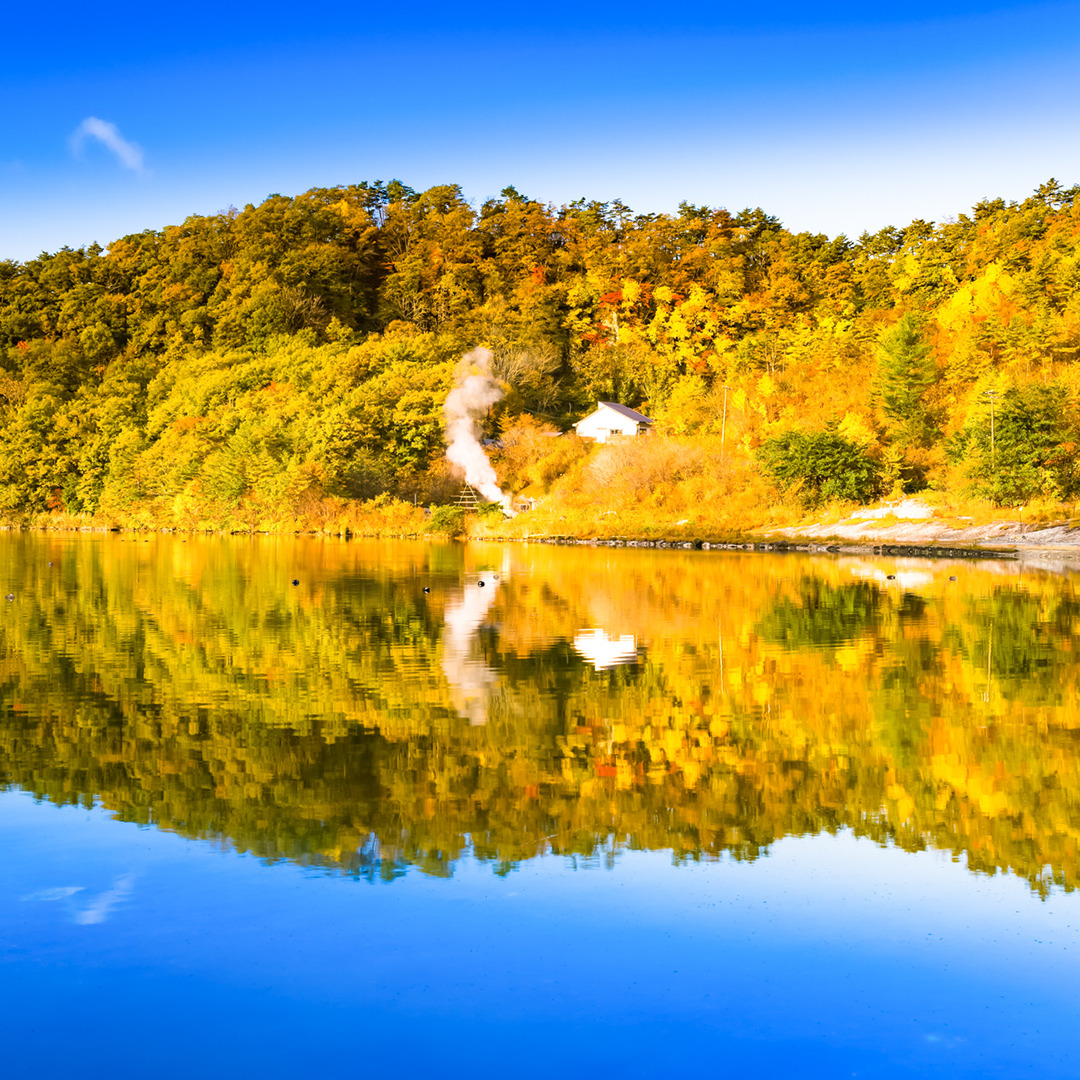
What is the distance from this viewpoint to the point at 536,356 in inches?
2795

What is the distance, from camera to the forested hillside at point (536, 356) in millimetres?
47594

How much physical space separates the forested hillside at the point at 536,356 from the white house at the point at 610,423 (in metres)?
1.87

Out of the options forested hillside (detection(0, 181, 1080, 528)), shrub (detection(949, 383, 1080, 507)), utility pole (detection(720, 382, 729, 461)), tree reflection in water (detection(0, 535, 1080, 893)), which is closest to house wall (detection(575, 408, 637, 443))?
forested hillside (detection(0, 181, 1080, 528))

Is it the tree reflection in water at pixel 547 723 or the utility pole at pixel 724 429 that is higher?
the utility pole at pixel 724 429

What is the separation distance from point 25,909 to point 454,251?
9053 cm

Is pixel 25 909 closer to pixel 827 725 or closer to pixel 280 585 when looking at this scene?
pixel 827 725

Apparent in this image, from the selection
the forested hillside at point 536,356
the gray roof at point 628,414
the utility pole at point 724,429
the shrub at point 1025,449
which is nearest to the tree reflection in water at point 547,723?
the shrub at point 1025,449

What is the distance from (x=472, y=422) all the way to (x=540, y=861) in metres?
52.6

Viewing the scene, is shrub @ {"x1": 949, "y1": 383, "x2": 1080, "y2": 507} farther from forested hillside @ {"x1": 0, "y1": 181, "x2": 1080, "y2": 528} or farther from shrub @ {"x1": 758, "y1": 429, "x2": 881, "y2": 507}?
shrub @ {"x1": 758, "y1": 429, "x2": 881, "y2": 507}

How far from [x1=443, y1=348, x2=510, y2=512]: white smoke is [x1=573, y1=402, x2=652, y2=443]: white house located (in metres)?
6.69

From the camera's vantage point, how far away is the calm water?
4.68 meters

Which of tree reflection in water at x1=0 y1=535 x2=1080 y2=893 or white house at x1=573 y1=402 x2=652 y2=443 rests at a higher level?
white house at x1=573 y1=402 x2=652 y2=443

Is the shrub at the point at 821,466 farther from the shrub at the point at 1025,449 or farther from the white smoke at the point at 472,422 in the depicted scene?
the white smoke at the point at 472,422

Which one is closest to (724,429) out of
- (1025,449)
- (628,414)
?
A: (628,414)
